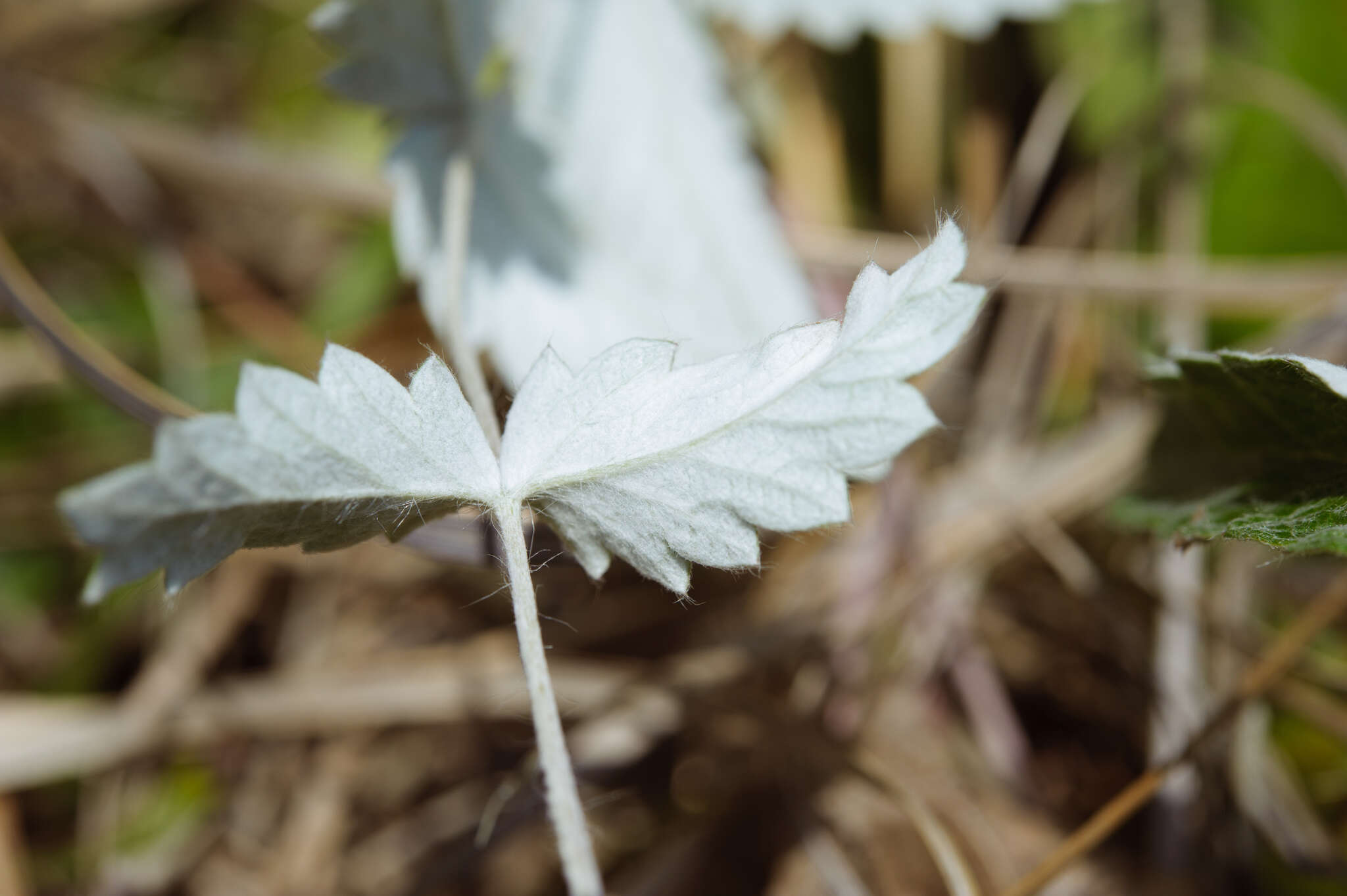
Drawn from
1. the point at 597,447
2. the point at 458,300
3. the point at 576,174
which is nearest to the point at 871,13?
the point at 576,174

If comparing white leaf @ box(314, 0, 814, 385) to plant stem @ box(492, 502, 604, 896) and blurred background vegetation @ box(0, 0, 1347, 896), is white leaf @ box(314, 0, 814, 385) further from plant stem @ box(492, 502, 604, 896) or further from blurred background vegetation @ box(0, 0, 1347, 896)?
plant stem @ box(492, 502, 604, 896)

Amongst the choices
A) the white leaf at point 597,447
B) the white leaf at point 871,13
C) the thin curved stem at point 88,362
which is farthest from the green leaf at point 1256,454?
the thin curved stem at point 88,362

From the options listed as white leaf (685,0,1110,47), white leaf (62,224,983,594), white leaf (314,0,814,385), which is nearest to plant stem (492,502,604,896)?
white leaf (62,224,983,594)

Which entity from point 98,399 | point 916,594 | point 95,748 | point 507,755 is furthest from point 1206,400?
point 98,399

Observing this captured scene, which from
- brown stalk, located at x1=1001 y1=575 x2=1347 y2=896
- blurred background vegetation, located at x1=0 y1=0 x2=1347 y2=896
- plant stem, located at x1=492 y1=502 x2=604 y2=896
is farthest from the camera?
blurred background vegetation, located at x1=0 y1=0 x2=1347 y2=896

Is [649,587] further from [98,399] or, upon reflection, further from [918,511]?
[98,399]

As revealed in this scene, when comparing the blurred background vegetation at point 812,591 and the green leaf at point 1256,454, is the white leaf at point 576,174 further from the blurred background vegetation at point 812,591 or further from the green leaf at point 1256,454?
the green leaf at point 1256,454

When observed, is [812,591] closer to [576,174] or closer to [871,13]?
[576,174]
